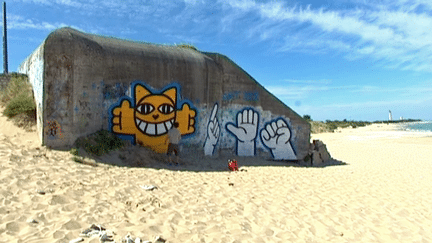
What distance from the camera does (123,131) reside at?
32.3 ft

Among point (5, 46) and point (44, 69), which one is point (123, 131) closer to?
point (44, 69)

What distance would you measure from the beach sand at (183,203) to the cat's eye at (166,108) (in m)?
1.86

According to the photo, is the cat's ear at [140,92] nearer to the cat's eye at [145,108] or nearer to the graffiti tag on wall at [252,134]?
the cat's eye at [145,108]

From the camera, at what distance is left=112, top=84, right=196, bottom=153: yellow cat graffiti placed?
985 centimetres

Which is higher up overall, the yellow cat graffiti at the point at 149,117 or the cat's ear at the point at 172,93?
the cat's ear at the point at 172,93

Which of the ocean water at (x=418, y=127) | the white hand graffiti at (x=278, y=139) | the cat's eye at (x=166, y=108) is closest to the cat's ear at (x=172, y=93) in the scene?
the cat's eye at (x=166, y=108)

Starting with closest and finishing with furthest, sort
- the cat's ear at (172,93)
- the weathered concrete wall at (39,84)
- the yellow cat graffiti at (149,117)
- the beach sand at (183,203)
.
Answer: the beach sand at (183,203) → the weathered concrete wall at (39,84) → the yellow cat graffiti at (149,117) → the cat's ear at (172,93)

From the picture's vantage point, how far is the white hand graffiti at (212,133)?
39.5 ft

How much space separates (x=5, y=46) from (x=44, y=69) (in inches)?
552

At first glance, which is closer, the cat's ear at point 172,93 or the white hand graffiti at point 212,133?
the cat's ear at point 172,93

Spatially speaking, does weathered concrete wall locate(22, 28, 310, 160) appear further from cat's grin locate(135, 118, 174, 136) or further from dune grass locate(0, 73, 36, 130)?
dune grass locate(0, 73, 36, 130)

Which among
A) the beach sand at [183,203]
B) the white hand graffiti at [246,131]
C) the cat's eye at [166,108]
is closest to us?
the beach sand at [183,203]

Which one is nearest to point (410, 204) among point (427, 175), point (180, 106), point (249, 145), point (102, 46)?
point (427, 175)

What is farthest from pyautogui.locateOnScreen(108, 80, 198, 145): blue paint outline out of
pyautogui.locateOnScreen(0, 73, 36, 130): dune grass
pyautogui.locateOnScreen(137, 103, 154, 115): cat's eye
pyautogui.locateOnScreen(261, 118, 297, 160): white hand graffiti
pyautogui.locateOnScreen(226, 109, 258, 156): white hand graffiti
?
pyautogui.locateOnScreen(261, 118, 297, 160): white hand graffiti
